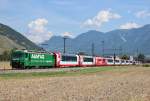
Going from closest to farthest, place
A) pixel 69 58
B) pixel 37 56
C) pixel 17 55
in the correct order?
pixel 17 55 → pixel 37 56 → pixel 69 58

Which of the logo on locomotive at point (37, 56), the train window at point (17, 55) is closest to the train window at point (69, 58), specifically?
the logo on locomotive at point (37, 56)

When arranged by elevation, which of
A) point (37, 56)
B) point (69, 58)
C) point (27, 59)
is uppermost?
point (69, 58)

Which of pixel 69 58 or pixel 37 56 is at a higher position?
pixel 69 58

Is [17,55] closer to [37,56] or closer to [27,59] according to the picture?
[27,59]

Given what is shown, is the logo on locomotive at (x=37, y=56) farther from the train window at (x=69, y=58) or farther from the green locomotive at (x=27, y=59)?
the train window at (x=69, y=58)

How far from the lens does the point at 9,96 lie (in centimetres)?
2569

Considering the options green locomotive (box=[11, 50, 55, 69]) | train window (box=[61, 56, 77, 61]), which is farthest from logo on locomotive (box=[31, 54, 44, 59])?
train window (box=[61, 56, 77, 61])

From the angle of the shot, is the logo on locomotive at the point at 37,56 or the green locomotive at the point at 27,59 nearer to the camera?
the green locomotive at the point at 27,59

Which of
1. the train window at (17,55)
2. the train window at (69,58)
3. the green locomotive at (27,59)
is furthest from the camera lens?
the train window at (69,58)

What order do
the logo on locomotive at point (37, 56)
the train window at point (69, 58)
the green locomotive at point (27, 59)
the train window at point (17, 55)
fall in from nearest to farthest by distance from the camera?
the green locomotive at point (27, 59) → the train window at point (17, 55) → the logo on locomotive at point (37, 56) → the train window at point (69, 58)

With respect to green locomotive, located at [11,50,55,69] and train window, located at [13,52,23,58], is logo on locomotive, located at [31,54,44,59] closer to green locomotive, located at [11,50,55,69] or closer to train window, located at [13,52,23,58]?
green locomotive, located at [11,50,55,69]

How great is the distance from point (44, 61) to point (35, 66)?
13.9 feet

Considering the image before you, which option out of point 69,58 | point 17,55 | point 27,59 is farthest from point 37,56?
point 69,58

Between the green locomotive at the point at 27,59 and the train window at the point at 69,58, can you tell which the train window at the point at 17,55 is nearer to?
the green locomotive at the point at 27,59
